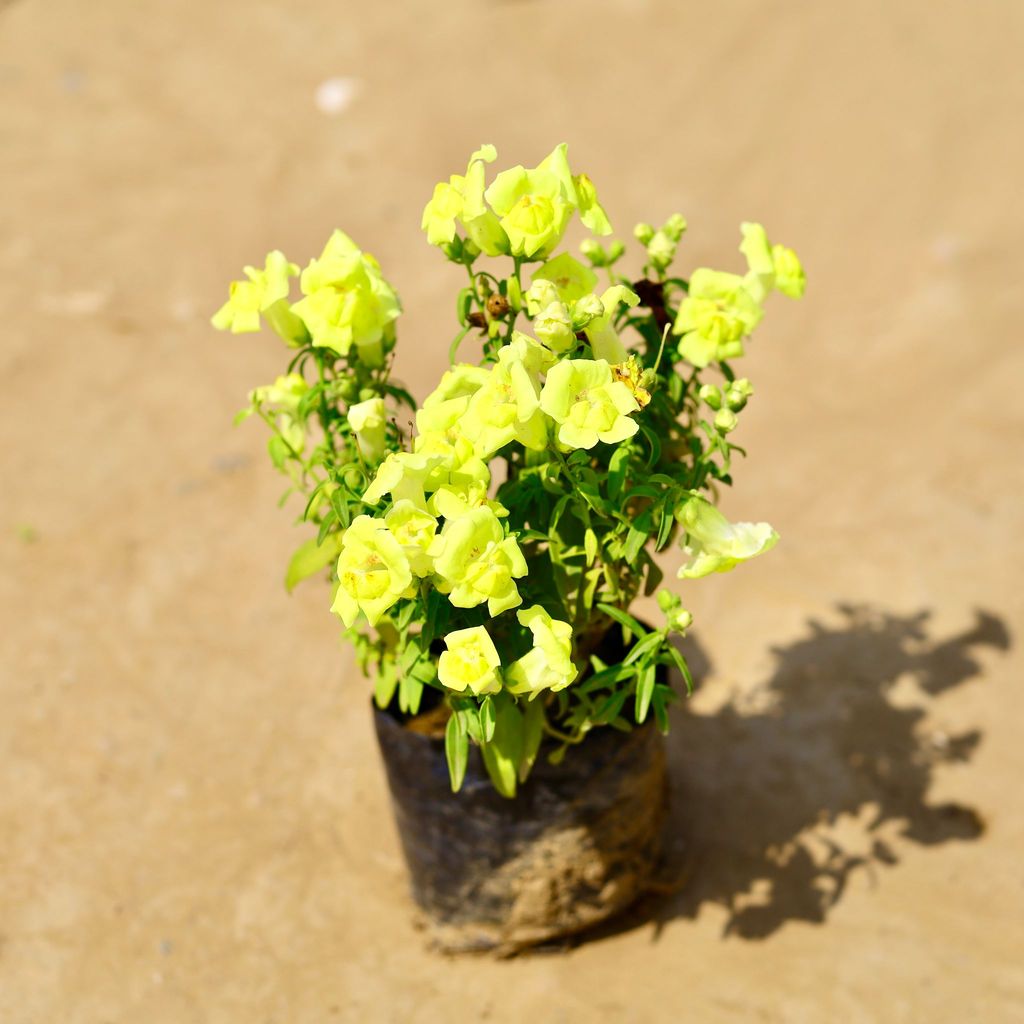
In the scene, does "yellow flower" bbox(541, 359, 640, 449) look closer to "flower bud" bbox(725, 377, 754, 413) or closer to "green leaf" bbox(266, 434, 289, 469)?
"flower bud" bbox(725, 377, 754, 413)

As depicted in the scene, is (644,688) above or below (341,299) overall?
below

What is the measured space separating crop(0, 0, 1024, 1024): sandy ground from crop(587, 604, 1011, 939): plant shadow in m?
0.01

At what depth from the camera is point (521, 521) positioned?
2121 millimetres

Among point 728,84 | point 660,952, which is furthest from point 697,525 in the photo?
point 728,84

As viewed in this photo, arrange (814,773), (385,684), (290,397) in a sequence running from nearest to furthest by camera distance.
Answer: (290,397), (385,684), (814,773)

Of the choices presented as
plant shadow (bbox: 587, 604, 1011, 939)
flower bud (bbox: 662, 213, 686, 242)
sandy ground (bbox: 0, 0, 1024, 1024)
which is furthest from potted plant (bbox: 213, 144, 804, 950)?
sandy ground (bbox: 0, 0, 1024, 1024)

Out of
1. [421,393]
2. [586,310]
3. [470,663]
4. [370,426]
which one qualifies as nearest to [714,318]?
[586,310]

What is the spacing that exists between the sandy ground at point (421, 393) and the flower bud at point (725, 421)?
129cm

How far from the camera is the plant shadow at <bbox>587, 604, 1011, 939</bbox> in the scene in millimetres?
2809

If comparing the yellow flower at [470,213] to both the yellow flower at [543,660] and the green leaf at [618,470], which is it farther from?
the yellow flower at [543,660]

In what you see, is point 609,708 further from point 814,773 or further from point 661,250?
point 814,773

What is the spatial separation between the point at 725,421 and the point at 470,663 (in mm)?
524

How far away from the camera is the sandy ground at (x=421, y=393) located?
272 centimetres

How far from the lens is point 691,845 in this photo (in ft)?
9.57
